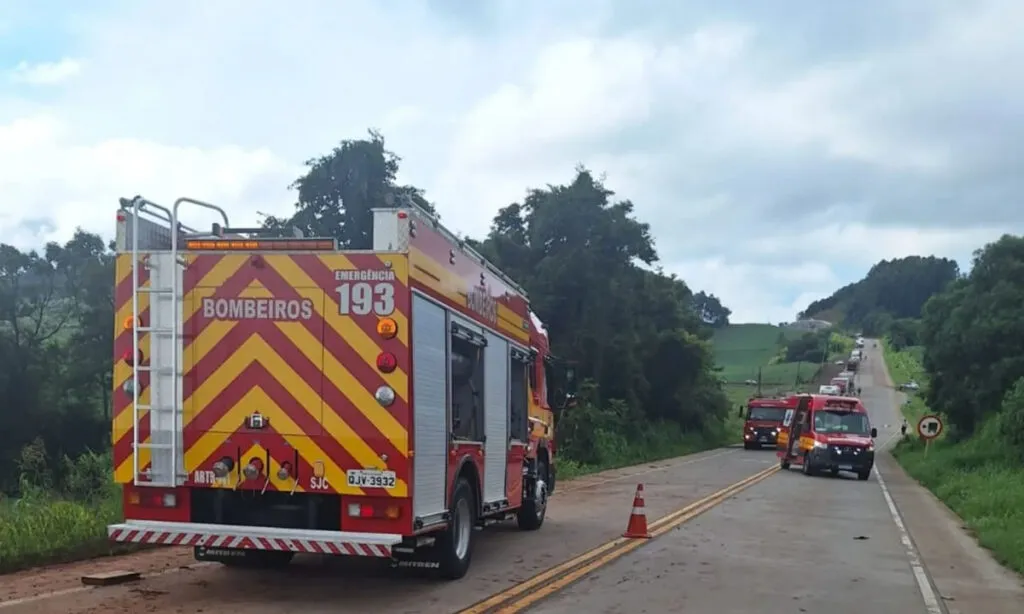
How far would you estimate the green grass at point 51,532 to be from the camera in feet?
33.8

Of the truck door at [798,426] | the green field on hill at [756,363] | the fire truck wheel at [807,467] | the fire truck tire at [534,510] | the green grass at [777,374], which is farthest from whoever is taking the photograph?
the green grass at [777,374]

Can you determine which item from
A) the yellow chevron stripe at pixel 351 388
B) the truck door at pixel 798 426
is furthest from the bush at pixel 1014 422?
the yellow chevron stripe at pixel 351 388

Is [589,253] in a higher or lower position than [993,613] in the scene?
higher

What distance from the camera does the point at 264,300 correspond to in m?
8.80

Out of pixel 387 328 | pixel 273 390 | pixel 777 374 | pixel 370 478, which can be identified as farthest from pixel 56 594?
pixel 777 374

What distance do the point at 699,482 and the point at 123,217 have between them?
20.7 m

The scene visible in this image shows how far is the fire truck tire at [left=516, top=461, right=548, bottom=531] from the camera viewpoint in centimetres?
1456

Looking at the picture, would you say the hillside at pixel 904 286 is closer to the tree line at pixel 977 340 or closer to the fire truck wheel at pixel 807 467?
the tree line at pixel 977 340

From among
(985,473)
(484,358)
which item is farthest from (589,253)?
(484,358)

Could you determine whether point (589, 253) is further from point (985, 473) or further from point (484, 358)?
point (484, 358)

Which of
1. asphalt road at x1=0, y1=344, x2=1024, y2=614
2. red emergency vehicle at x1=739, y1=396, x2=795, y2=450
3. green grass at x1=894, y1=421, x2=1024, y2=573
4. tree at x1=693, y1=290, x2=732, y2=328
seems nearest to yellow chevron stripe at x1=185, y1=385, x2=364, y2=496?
asphalt road at x1=0, y1=344, x2=1024, y2=614

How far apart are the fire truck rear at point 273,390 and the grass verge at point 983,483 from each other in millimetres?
8343

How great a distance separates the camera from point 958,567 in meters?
12.9

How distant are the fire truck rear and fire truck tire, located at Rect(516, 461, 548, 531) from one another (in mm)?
5603
